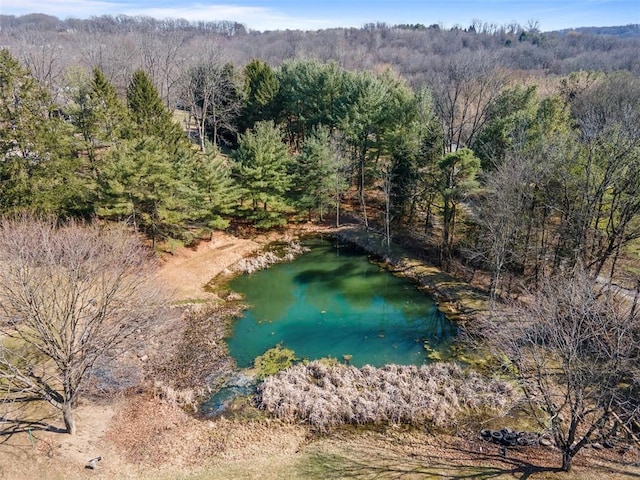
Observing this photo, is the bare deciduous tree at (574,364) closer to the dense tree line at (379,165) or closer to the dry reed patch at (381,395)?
the dry reed patch at (381,395)

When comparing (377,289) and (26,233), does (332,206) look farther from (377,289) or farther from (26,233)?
(26,233)

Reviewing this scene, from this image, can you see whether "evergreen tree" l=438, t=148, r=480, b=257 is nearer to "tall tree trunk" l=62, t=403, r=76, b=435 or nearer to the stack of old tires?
the stack of old tires

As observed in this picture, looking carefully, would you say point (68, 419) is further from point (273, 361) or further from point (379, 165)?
point (379, 165)

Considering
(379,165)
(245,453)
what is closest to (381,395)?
(245,453)

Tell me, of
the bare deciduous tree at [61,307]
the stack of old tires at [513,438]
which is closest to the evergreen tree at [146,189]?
the bare deciduous tree at [61,307]

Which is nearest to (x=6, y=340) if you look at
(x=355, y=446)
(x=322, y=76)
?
(x=355, y=446)

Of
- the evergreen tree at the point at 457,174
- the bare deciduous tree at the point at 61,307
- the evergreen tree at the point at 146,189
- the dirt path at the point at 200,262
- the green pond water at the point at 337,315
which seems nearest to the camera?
the bare deciduous tree at the point at 61,307

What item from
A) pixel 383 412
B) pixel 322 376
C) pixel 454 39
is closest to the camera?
pixel 383 412

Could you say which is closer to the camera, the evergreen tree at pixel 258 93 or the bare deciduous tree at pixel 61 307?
the bare deciduous tree at pixel 61 307
